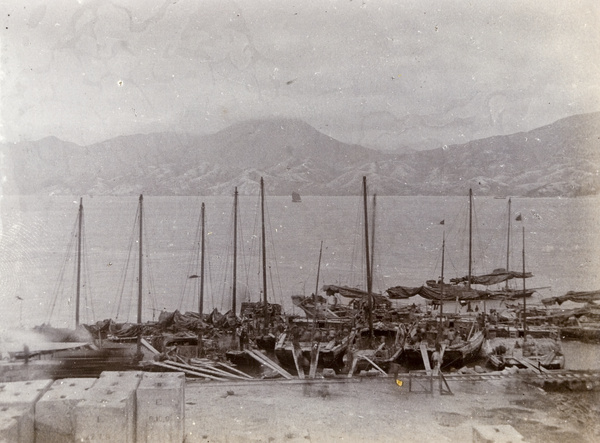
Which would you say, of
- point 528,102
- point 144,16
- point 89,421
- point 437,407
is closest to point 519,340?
point 437,407

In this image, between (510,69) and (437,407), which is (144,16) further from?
(437,407)

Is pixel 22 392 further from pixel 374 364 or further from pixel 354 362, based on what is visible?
pixel 374 364

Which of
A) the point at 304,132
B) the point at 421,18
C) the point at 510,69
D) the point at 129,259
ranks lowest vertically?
the point at 129,259

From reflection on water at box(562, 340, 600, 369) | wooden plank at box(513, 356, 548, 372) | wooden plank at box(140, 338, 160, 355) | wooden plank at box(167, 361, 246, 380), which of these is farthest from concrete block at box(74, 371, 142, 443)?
reflection on water at box(562, 340, 600, 369)

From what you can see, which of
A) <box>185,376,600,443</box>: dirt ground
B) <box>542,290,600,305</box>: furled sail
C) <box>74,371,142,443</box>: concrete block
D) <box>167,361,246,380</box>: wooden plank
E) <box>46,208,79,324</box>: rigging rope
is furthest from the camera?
<box>542,290,600,305</box>: furled sail

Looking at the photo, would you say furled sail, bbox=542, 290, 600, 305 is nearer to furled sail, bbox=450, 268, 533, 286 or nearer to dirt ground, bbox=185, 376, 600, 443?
furled sail, bbox=450, 268, 533, 286

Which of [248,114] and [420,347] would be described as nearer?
[248,114]

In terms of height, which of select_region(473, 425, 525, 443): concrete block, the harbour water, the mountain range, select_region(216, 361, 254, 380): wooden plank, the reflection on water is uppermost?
the mountain range

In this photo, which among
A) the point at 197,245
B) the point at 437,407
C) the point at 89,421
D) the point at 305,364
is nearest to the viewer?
the point at 89,421
